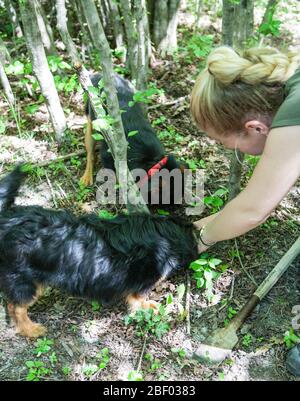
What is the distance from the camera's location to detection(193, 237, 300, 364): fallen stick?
277cm

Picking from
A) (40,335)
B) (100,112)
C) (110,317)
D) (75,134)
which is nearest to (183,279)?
(110,317)

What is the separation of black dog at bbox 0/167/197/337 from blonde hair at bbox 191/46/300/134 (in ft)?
3.74

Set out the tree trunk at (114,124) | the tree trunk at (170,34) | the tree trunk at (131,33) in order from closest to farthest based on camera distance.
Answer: the tree trunk at (114,124)
the tree trunk at (131,33)
the tree trunk at (170,34)

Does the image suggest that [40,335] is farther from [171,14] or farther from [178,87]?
[171,14]

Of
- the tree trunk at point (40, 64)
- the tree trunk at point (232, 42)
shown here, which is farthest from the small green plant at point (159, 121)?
the tree trunk at point (232, 42)

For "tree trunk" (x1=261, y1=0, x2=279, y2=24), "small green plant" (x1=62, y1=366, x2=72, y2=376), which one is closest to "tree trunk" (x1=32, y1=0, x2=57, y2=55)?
"tree trunk" (x1=261, y1=0, x2=279, y2=24)

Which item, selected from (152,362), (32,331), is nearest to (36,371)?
(32,331)

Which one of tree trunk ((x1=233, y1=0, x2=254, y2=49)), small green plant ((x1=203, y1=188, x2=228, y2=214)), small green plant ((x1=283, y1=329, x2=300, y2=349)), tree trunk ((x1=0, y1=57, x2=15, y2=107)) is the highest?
tree trunk ((x1=233, y1=0, x2=254, y2=49))

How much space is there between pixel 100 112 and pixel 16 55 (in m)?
3.71

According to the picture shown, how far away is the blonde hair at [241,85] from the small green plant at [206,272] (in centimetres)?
124

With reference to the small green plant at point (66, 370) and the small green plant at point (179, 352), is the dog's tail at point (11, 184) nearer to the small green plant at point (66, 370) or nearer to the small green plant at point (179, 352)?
the small green plant at point (66, 370)

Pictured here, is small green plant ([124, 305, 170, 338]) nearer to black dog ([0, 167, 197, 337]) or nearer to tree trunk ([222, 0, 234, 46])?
black dog ([0, 167, 197, 337])

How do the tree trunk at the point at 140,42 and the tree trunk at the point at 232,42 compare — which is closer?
the tree trunk at the point at 232,42

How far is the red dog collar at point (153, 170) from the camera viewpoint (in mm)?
Result: 3668
